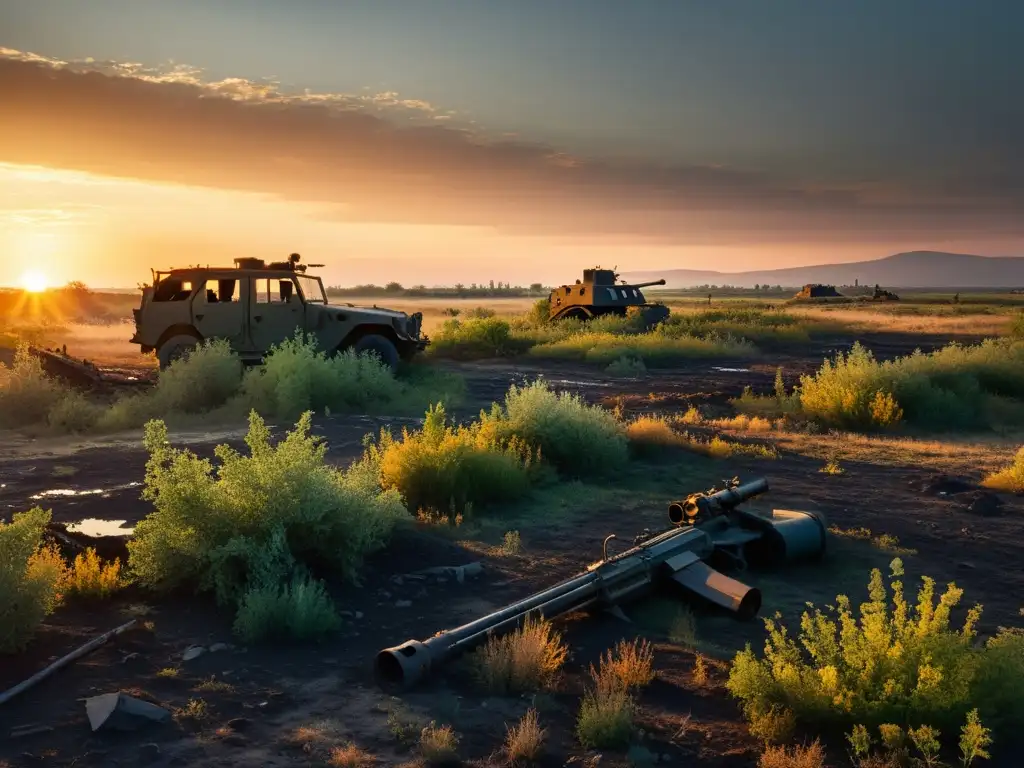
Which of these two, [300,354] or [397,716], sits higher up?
[300,354]

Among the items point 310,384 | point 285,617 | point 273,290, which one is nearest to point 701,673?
point 285,617

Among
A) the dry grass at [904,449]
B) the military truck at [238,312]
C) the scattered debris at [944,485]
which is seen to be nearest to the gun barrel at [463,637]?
the scattered debris at [944,485]

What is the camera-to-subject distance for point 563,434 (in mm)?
11195

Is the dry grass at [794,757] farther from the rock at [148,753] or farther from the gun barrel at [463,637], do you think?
the rock at [148,753]

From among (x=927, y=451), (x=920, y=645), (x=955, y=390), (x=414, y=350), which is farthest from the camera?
(x=414, y=350)

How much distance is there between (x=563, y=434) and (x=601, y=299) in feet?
91.0

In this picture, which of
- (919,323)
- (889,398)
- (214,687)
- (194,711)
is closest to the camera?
(194,711)

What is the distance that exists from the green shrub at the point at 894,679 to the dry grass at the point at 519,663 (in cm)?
110

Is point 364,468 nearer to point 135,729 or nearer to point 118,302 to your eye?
point 135,729

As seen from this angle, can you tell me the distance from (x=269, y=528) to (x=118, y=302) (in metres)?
74.4

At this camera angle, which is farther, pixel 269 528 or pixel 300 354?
pixel 300 354

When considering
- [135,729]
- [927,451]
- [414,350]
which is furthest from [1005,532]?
[414,350]

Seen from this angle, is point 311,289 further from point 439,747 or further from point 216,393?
point 439,747

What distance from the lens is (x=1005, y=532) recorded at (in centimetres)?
877
